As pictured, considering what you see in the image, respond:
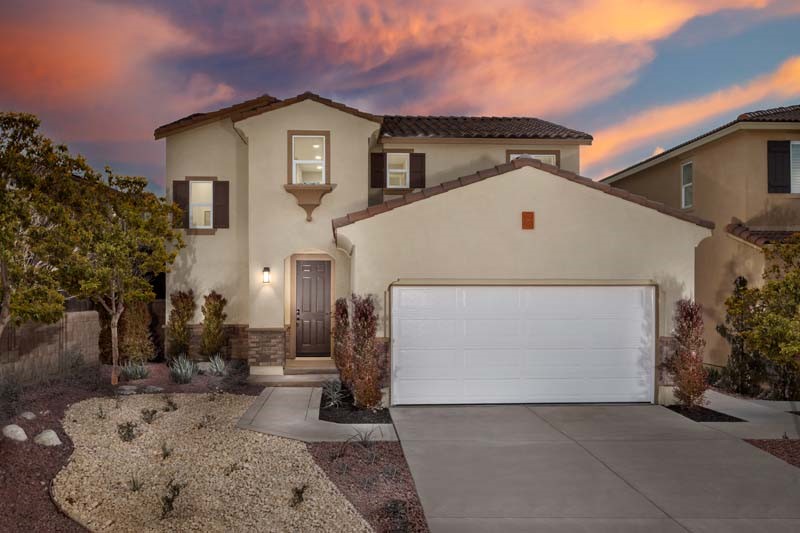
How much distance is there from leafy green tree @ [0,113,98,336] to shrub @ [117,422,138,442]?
2.28 metres

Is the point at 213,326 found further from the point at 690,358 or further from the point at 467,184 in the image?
the point at 690,358

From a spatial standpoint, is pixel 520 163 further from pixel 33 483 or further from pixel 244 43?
pixel 244 43

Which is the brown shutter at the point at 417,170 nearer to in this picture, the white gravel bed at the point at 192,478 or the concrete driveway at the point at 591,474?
the concrete driveway at the point at 591,474

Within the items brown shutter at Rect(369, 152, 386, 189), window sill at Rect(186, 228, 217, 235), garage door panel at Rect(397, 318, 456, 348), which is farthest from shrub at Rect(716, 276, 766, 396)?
window sill at Rect(186, 228, 217, 235)

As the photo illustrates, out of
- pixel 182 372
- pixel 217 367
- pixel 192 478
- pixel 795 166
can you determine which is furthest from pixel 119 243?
pixel 795 166

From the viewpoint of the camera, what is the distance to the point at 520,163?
973 centimetres

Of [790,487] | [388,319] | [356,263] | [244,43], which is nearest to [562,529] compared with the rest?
[790,487]

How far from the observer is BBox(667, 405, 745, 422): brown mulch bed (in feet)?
29.2

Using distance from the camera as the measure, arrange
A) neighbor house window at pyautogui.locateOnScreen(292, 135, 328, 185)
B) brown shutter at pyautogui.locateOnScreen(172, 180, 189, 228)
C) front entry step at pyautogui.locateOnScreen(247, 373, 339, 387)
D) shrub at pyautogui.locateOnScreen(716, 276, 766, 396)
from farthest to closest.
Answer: brown shutter at pyautogui.locateOnScreen(172, 180, 189, 228) → neighbor house window at pyautogui.locateOnScreen(292, 135, 328, 185) → front entry step at pyautogui.locateOnScreen(247, 373, 339, 387) → shrub at pyautogui.locateOnScreen(716, 276, 766, 396)

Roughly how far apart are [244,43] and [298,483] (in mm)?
15424

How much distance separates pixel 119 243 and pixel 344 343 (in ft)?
16.3

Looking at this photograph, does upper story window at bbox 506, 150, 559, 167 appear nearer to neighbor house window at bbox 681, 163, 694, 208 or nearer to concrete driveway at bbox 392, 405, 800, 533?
neighbor house window at bbox 681, 163, 694, 208

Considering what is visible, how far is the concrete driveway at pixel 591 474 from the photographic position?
200 inches

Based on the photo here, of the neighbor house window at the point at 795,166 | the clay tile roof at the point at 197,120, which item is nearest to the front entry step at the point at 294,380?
the clay tile roof at the point at 197,120
